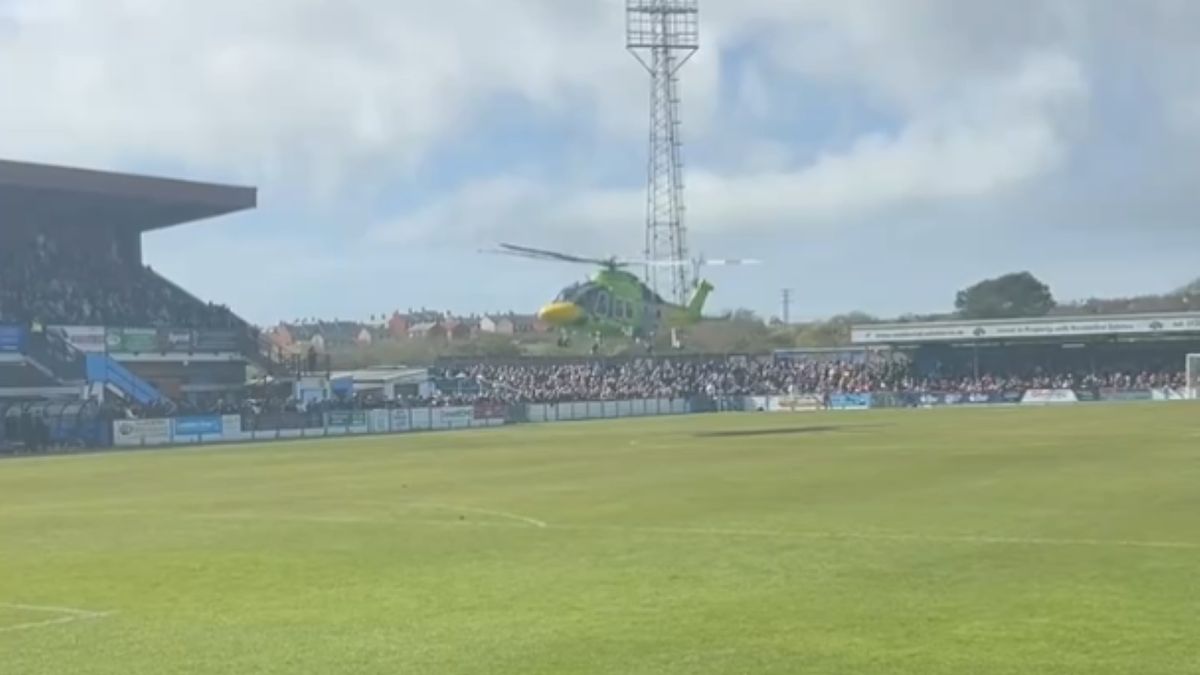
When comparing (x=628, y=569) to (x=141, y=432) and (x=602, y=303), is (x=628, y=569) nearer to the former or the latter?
(x=141, y=432)

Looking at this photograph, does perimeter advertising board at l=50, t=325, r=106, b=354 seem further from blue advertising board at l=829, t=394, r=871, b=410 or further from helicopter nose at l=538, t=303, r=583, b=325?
blue advertising board at l=829, t=394, r=871, b=410

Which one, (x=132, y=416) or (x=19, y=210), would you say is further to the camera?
(x=19, y=210)

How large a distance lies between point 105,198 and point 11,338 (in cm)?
1651

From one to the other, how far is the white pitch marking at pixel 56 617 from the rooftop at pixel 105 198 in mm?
72590

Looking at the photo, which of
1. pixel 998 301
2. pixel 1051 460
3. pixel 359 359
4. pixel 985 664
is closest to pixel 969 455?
pixel 1051 460

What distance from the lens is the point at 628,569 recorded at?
19.7 meters

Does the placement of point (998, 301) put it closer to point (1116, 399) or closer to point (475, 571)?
point (1116, 399)

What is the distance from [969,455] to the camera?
42594 mm

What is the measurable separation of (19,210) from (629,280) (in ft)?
119

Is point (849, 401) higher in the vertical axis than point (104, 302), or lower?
lower

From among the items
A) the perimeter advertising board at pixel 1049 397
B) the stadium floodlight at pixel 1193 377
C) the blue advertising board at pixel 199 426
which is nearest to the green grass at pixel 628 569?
the blue advertising board at pixel 199 426

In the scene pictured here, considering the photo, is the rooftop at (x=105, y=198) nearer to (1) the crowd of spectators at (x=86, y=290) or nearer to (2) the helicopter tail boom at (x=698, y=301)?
(1) the crowd of spectators at (x=86, y=290)

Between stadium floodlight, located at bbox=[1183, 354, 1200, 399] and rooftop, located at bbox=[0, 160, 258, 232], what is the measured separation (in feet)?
186

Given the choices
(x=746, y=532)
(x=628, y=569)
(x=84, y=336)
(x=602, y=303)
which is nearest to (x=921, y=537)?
(x=746, y=532)
